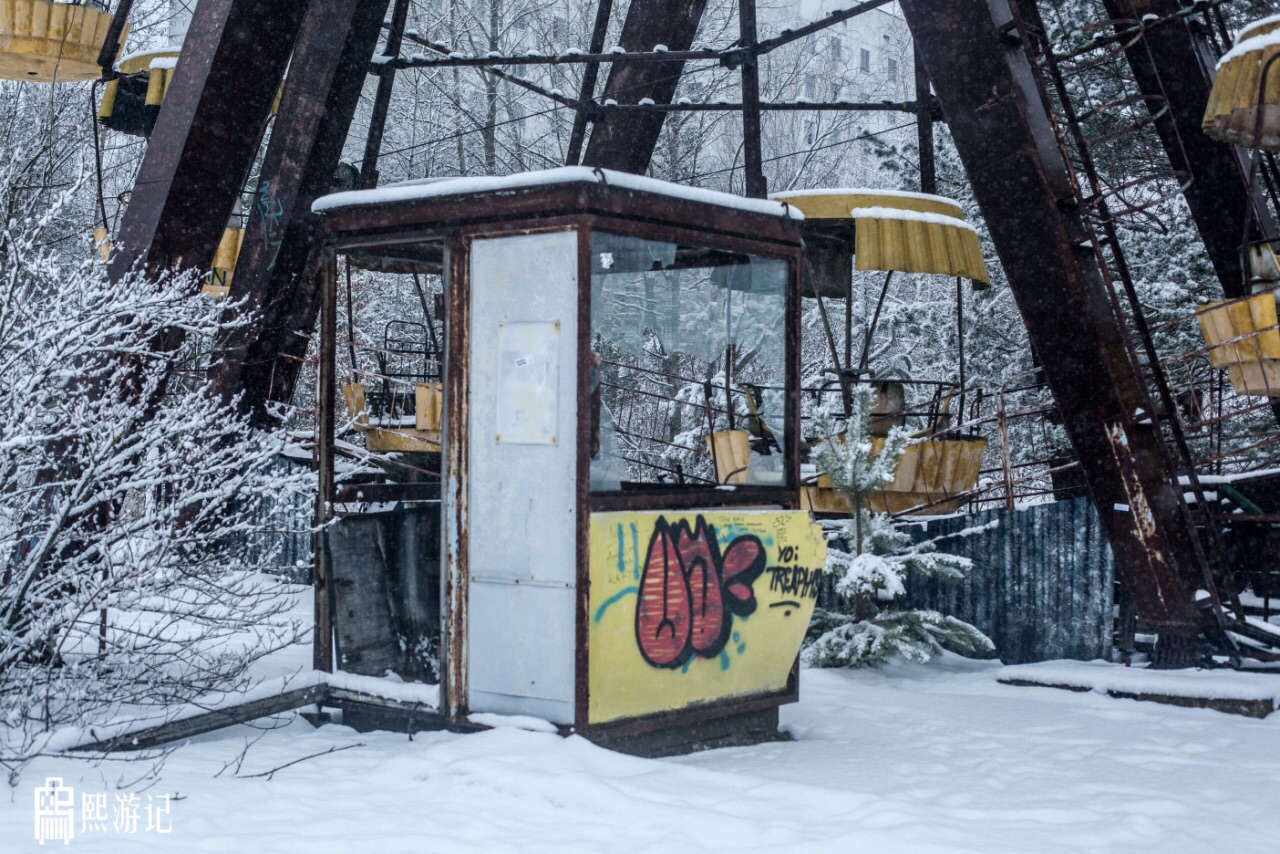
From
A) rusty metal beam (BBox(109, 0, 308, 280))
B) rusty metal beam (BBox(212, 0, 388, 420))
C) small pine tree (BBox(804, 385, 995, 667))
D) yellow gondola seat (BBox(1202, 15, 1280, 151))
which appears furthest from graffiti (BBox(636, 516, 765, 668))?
rusty metal beam (BBox(212, 0, 388, 420))

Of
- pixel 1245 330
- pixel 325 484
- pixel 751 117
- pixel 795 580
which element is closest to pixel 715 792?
pixel 795 580

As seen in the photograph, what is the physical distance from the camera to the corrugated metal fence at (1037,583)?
29.8ft

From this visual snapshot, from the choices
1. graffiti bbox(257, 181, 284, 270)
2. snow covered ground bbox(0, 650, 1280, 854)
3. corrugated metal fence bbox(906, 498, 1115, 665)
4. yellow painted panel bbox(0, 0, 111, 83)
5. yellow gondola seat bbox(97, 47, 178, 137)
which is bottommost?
snow covered ground bbox(0, 650, 1280, 854)

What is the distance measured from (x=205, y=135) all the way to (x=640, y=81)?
461 centimetres

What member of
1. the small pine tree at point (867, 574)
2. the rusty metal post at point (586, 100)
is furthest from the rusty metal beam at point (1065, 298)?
the rusty metal post at point (586, 100)

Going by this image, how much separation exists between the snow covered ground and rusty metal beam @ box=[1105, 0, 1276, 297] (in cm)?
466

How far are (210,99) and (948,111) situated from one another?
5025 mm

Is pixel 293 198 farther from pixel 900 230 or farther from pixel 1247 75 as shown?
pixel 1247 75

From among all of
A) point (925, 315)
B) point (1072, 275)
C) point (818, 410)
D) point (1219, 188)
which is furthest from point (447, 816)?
point (925, 315)

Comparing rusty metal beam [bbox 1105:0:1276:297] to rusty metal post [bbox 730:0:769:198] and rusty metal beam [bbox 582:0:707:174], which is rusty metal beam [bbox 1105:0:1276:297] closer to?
rusty metal post [bbox 730:0:769:198]

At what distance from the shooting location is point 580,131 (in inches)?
483

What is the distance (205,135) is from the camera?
7660mm

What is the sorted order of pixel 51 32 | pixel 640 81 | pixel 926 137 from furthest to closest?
pixel 926 137, pixel 640 81, pixel 51 32

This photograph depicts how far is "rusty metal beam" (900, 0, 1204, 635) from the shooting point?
27.3 ft
